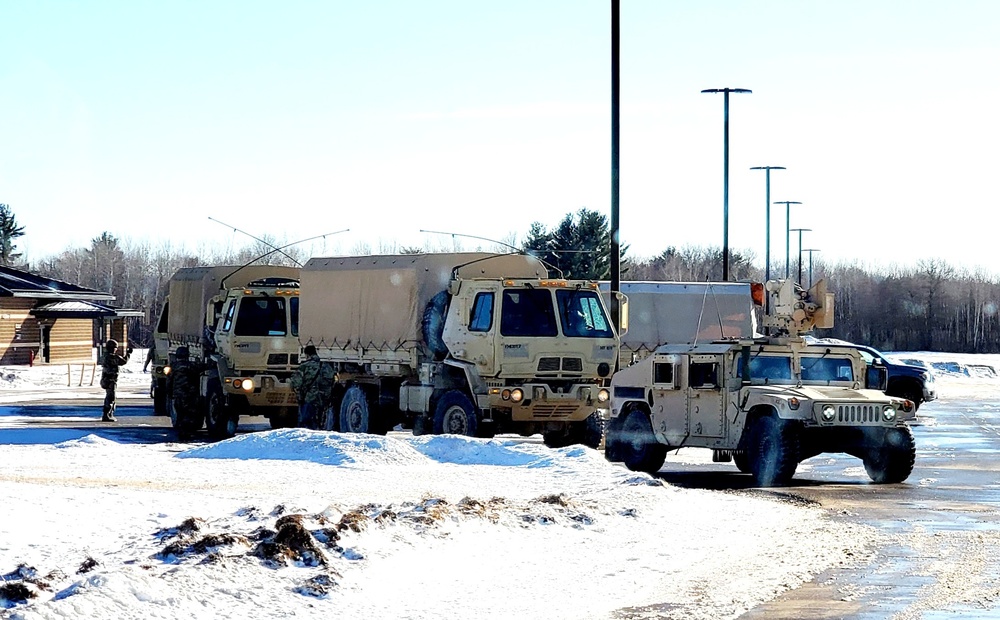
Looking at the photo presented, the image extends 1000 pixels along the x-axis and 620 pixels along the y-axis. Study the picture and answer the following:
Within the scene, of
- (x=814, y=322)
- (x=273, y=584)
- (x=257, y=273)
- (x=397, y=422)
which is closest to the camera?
(x=273, y=584)

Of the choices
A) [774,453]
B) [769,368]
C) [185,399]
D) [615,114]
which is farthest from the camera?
[185,399]

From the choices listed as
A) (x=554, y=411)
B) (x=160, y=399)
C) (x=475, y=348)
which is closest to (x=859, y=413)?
(x=554, y=411)

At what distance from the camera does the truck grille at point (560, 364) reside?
78.0 ft

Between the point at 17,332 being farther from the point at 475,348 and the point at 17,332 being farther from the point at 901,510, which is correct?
the point at 901,510

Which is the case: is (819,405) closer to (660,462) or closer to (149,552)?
(660,462)

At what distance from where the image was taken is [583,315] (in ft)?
79.4

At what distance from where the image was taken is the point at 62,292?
213ft

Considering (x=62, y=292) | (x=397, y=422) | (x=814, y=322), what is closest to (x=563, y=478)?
(x=814, y=322)

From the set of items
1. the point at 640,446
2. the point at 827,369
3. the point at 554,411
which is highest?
the point at 827,369

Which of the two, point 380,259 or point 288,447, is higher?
point 380,259

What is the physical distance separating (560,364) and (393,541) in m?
11.4

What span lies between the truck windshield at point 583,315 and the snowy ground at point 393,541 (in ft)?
11.7

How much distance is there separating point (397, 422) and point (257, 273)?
20.1ft

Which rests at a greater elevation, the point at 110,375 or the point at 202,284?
the point at 202,284
